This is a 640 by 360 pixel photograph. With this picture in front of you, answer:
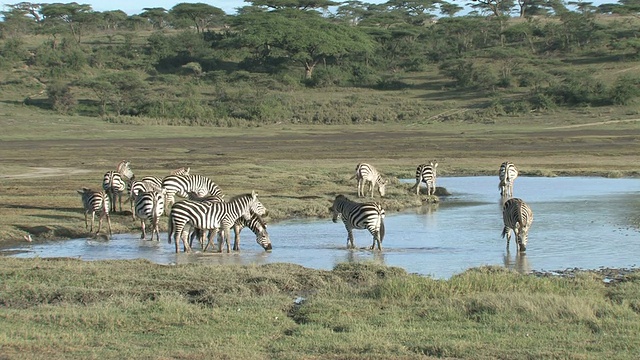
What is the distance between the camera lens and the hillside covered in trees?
6750cm

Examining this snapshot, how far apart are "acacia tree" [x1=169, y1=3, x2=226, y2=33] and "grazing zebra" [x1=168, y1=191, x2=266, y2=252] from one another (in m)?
Result: 87.7

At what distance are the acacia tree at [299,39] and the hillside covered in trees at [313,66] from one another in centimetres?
15

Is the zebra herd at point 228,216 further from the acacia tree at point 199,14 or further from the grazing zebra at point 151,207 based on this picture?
the acacia tree at point 199,14

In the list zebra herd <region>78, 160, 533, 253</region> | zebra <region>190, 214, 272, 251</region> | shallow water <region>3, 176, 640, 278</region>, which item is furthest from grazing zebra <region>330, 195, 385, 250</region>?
zebra <region>190, 214, 272, 251</region>

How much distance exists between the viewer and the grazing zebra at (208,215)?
17.3 meters

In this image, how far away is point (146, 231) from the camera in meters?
21.0

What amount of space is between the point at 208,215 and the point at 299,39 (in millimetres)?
67318

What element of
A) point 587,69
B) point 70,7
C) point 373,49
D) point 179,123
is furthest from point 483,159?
point 70,7

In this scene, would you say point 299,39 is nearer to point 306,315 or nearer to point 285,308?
point 285,308

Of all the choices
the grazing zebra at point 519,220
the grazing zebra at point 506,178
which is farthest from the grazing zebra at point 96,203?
the grazing zebra at point 506,178

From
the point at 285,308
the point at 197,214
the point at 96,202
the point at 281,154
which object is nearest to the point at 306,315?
the point at 285,308

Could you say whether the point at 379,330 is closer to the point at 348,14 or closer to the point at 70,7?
the point at 70,7

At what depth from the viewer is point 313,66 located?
85.6 meters

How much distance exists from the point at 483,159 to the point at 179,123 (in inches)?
1156
